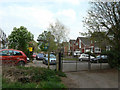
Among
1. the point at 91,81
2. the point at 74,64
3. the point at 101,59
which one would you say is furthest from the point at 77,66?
the point at 91,81

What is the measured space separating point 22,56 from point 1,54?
6.04 ft

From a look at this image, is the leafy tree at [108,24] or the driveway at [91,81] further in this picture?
the leafy tree at [108,24]

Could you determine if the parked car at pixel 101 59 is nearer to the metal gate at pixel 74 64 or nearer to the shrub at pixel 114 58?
the metal gate at pixel 74 64

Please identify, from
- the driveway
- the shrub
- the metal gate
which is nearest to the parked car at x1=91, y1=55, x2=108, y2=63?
the metal gate

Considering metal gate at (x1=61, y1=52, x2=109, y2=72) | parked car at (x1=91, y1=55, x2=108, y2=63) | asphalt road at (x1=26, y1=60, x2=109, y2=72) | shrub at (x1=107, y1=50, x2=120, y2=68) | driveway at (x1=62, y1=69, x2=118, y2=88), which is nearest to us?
driveway at (x1=62, y1=69, x2=118, y2=88)

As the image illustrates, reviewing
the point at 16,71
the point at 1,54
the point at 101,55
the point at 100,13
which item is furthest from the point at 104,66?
the point at 1,54

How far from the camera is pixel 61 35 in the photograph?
3981cm

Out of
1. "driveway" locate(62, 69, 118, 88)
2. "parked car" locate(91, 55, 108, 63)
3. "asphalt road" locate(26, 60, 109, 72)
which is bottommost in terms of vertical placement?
"driveway" locate(62, 69, 118, 88)

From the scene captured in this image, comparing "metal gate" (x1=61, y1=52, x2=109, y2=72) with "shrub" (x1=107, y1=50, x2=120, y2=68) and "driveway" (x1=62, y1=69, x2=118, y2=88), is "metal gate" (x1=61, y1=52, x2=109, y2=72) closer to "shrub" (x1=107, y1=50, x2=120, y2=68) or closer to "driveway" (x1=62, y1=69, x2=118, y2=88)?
"shrub" (x1=107, y1=50, x2=120, y2=68)

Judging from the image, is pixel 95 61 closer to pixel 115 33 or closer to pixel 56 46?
pixel 115 33

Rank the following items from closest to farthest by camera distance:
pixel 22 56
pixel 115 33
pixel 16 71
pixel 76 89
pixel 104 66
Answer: pixel 76 89, pixel 16 71, pixel 115 33, pixel 104 66, pixel 22 56

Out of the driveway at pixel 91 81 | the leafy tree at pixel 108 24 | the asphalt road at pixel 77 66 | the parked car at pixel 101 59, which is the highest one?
the leafy tree at pixel 108 24

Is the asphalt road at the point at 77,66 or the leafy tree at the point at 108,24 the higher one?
the leafy tree at the point at 108,24

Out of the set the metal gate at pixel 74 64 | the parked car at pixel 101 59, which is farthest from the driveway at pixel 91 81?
the parked car at pixel 101 59
